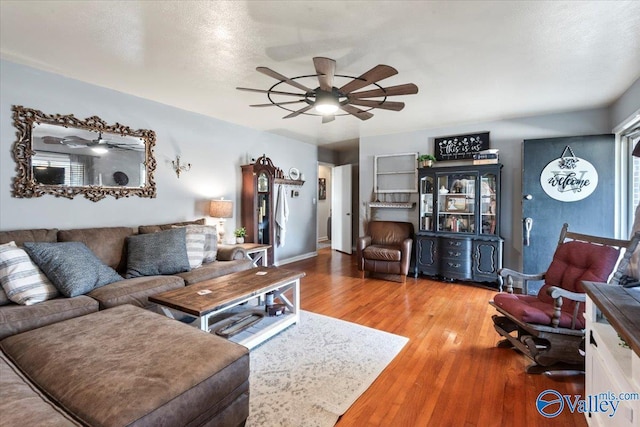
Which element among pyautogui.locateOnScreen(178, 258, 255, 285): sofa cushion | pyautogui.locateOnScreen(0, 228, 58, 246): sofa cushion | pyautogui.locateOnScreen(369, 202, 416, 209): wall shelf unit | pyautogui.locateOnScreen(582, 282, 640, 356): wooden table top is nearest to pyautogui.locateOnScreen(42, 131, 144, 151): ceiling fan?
pyautogui.locateOnScreen(0, 228, 58, 246): sofa cushion

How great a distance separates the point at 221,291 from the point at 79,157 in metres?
2.19

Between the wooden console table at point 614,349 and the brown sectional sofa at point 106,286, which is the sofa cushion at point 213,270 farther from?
the wooden console table at point 614,349

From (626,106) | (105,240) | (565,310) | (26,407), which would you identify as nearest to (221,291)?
(26,407)

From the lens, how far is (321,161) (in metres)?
6.79

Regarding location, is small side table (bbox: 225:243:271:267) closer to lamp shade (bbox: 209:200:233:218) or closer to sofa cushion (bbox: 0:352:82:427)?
lamp shade (bbox: 209:200:233:218)

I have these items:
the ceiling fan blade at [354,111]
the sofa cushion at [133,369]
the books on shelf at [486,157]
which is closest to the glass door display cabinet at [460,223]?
the books on shelf at [486,157]

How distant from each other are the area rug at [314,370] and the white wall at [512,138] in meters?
2.75

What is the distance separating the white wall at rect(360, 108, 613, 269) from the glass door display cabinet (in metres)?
0.27

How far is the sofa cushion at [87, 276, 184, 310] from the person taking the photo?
2.30 metres

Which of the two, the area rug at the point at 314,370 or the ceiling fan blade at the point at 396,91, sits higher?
the ceiling fan blade at the point at 396,91

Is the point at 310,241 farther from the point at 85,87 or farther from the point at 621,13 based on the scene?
the point at 621,13

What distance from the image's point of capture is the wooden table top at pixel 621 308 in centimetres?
104

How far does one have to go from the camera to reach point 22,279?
214 cm

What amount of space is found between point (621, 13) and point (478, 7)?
3.01ft
